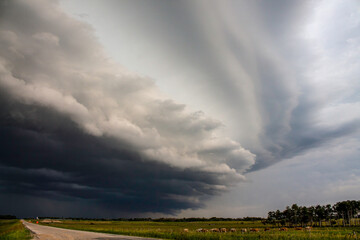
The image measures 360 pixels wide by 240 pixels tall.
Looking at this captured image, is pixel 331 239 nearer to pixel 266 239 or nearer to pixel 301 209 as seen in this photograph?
pixel 266 239

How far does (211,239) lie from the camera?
1636 inches

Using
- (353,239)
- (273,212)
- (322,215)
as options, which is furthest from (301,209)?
(353,239)

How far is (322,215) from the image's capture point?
144 m

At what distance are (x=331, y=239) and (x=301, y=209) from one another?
13955cm

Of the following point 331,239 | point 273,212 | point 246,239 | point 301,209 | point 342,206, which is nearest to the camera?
point 331,239

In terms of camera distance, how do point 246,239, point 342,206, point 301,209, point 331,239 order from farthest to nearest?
point 301,209 < point 342,206 < point 246,239 < point 331,239

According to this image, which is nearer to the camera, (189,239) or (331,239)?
(331,239)

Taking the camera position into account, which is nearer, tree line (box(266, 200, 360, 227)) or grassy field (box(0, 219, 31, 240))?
grassy field (box(0, 219, 31, 240))

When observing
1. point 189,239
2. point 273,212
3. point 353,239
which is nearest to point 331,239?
point 353,239

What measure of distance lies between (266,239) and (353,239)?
1415 cm

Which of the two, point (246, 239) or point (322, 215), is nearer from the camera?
point (246, 239)

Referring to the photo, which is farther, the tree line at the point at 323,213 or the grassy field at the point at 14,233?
the tree line at the point at 323,213

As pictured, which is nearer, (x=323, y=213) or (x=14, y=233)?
(x=14, y=233)

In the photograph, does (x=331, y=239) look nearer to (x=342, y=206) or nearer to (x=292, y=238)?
(x=292, y=238)
